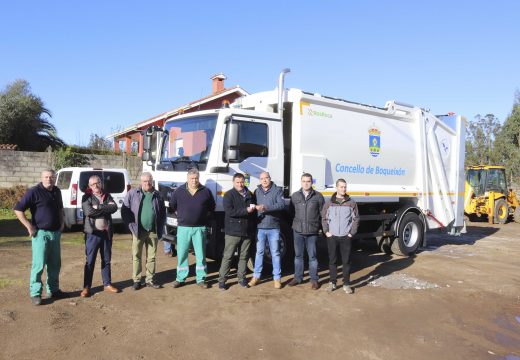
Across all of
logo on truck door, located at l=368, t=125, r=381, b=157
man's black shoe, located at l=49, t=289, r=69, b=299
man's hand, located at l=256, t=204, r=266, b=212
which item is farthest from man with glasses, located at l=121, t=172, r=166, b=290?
logo on truck door, located at l=368, t=125, r=381, b=157

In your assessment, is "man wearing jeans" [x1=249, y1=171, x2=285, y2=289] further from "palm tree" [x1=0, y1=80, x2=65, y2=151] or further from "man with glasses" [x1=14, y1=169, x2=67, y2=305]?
"palm tree" [x1=0, y1=80, x2=65, y2=151]

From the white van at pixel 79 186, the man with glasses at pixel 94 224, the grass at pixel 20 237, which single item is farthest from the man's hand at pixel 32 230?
the white van at pixel 79 186

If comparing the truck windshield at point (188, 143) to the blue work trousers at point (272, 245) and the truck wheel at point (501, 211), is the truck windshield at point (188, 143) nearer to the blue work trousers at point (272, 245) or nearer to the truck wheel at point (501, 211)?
the blue work trousers at point (272, 245)

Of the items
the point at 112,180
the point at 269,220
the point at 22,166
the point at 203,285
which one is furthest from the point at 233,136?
the point at 22,166

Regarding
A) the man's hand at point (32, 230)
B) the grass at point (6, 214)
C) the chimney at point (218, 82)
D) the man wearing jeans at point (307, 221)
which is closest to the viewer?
the man's hand at point (32, 230)

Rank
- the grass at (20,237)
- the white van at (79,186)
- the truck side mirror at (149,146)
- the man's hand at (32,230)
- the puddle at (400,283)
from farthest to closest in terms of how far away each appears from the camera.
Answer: the white van at (79,186) < the grass at (20,237) < the truck side mirror at (149,146) < the puddle at (400,283) < the man's hand at (32,230)

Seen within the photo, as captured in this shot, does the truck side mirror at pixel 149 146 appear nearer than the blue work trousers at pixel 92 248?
No

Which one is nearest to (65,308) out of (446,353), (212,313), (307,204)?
(212,313)

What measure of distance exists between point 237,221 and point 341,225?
1567mm

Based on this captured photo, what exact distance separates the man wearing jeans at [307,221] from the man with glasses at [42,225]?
335 centimetres

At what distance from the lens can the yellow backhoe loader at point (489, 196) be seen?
18.1 metres

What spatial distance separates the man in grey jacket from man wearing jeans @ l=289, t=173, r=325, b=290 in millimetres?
155

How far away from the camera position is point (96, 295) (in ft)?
20.2

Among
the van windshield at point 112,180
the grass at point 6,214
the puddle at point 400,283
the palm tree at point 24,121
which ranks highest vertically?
the palm tree at point 24,121
